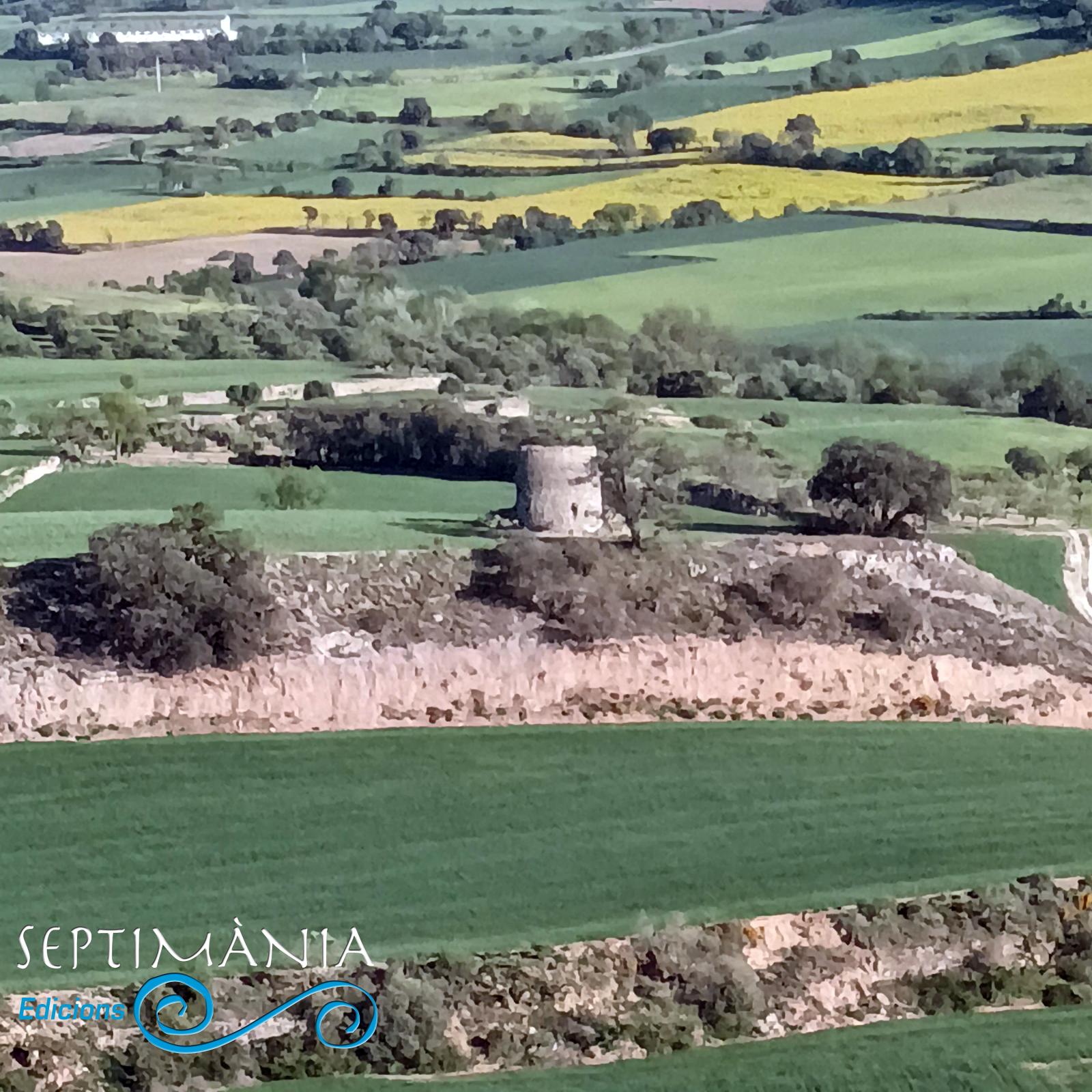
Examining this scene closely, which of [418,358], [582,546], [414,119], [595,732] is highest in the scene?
[414,119]

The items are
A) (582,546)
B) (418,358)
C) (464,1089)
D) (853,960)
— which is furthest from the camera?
(418,358)

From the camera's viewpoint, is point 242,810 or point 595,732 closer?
point 242,810

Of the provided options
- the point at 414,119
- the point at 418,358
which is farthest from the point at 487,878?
the point at 414,119

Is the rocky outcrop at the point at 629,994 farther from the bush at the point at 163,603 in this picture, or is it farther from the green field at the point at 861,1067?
the bush at the point at 163,603

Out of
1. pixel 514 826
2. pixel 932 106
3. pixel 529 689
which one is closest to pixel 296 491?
pixel 529 689

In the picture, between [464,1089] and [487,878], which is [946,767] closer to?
[487,878]

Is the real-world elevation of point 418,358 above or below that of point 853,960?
above

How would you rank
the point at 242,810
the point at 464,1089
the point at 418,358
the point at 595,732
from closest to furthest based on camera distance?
the point at 464,1089 → the point at 242,810 → the point at 595,732 → the point at 418,358

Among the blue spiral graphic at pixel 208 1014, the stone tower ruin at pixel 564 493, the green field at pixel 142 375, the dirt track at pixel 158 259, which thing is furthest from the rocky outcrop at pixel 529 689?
the dirt track at pixel 158 259
